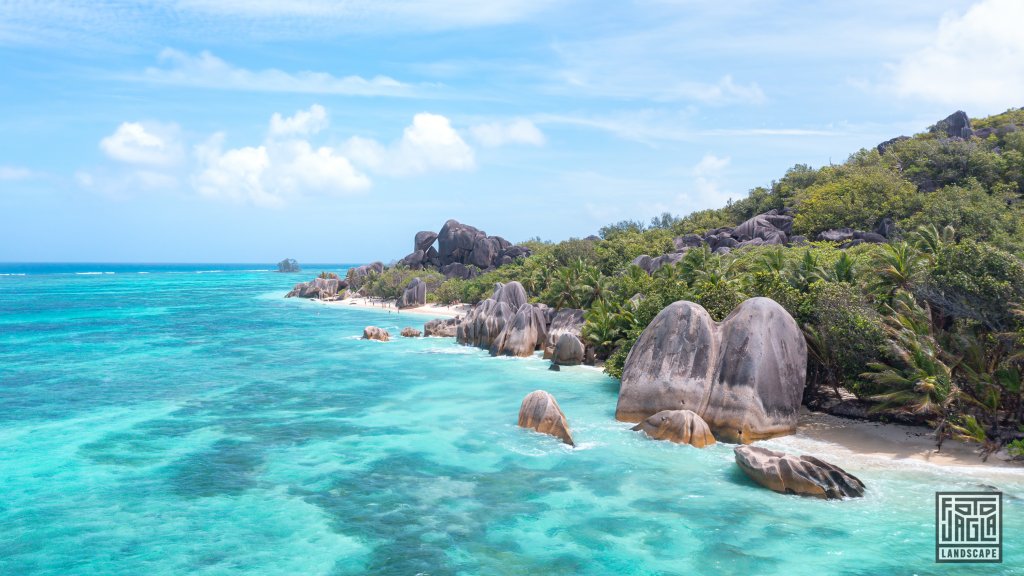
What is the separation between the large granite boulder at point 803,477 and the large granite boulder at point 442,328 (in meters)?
40.5

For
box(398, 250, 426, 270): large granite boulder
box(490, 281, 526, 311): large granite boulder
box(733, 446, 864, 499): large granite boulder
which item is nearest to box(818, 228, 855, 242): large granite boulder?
box(490, 281, 526, 311): large granite boulder

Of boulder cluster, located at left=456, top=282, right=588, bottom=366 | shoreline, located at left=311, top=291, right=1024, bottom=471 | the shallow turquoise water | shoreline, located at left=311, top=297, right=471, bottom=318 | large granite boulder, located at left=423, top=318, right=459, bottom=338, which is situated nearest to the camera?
the shallow turquoise water

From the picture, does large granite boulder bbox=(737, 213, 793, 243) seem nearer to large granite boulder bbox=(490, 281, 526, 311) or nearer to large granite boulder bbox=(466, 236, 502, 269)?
large granite boulder bbox=(490, 281, 526, 311)

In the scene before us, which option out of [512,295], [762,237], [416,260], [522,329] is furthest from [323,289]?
[762,237]

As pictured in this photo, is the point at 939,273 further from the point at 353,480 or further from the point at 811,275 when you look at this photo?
the point at 353,480

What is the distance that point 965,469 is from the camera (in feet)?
63.5

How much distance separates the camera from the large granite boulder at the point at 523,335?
1777 inches

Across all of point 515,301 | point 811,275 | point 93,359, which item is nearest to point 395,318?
point 515,301

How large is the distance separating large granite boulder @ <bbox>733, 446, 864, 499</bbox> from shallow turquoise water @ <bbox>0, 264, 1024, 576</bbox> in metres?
0.39

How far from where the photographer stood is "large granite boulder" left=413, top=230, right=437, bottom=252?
111500 millimetres

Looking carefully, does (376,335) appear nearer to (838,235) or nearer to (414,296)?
(414,296)

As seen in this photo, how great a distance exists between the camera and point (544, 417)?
2517cm

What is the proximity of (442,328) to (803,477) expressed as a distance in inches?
1706

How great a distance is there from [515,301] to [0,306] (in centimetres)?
8943
